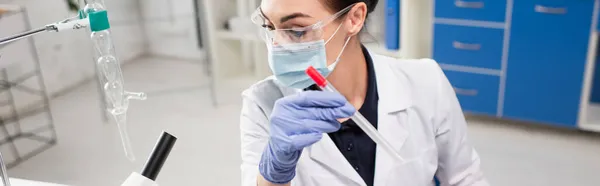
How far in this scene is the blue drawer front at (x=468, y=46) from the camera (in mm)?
2650

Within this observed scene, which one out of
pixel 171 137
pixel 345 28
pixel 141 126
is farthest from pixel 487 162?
pixel 171 137

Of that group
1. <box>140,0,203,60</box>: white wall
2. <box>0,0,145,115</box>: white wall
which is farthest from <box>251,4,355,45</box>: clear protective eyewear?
<box>140,0,203,60</box>: white wall

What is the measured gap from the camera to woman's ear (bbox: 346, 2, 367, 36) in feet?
4.18

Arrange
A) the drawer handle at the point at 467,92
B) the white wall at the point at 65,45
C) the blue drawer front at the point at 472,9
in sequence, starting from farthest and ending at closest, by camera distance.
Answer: the white wall at the point at 65,45 < the drawer handle at the point at 467,92 < the blue drawer front at the point at 472,9

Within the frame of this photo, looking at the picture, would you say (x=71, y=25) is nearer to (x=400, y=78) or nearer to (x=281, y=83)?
(x=281, y=83)

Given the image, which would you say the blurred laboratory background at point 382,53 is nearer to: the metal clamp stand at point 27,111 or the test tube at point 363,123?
the metal clamp stand at point 27,111

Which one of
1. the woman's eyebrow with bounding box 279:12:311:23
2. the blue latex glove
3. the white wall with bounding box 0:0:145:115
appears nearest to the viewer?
the blue latex glove

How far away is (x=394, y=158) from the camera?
126cm

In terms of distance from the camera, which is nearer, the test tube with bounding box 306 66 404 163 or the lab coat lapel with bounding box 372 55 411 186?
the test tube with bounding box 306 66 404 163

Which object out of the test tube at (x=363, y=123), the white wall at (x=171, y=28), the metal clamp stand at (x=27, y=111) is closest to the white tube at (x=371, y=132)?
the test tube at (x=363, y=123)

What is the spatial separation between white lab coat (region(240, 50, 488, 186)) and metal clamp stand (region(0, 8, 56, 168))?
1.84 metres

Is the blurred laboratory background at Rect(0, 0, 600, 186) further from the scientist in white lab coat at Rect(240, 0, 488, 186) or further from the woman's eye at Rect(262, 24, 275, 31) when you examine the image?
the woman's eye at Rect(262, 24, 275, 31)

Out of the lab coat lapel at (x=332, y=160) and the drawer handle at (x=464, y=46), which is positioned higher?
the lab coat lapel at (x=332, y=160)

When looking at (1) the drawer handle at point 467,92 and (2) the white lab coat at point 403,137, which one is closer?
(2) the white lab coat at point 403,137
